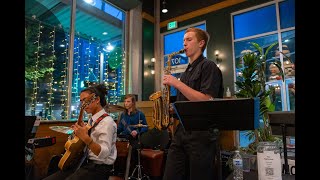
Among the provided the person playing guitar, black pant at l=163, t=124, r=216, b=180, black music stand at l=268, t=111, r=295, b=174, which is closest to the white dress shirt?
the person playing guitar

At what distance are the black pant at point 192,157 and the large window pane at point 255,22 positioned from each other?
533cm

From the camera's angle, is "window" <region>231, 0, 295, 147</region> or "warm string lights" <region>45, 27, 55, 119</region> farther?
"window" <region>231, 0, 295, 147</region>

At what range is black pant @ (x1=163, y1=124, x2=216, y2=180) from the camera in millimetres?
1587

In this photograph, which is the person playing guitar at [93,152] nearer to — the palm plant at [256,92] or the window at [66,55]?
the window at [66,55]

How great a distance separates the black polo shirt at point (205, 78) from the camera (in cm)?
173

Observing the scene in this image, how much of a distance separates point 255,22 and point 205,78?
522 centimetres

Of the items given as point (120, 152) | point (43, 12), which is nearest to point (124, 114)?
point (120, 152)

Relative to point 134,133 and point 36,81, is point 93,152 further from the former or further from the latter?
point 36,81

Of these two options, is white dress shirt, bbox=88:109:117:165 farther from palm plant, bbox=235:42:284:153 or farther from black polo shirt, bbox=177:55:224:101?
palm plant, bbox=235:42:284:153

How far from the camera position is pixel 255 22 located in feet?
20.2

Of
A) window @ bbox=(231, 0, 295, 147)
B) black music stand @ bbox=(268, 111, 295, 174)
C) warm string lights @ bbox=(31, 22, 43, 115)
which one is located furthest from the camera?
window @ bbox=(231, 0, 295, 147)

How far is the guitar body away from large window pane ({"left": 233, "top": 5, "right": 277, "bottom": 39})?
18.1 feet

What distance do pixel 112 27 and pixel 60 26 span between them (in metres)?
1.86
